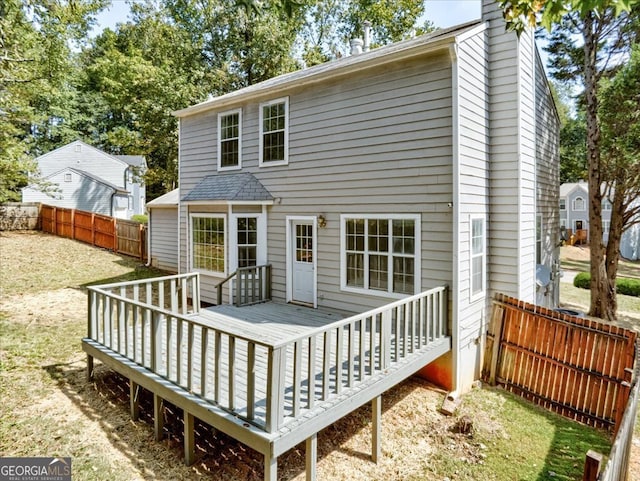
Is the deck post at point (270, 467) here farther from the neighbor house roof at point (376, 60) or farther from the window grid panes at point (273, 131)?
the window grid panes at point (273, 131)

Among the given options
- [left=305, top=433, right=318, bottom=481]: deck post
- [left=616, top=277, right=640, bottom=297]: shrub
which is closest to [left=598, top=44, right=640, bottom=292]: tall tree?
[left=616, top=277, right=640, bottom=297]: shrub

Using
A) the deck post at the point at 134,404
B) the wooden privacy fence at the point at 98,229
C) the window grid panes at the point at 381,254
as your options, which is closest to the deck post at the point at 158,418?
the deck post at the point at 134,404

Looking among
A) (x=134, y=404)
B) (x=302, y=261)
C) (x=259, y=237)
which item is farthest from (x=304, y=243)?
(x=134, y=404)

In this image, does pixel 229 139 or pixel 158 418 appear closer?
pixel 158 418

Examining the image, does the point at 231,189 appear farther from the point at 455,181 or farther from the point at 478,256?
the point at 478,256

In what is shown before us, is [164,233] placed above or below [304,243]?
above

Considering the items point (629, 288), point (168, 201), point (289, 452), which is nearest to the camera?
point (289, 452)

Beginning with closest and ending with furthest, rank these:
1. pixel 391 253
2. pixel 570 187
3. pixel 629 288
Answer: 1. pixel 391 253
2. pixel 629 288
3. pixel 570 187

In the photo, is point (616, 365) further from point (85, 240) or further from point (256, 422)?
point (85, 240)

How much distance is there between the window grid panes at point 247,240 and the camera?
32.3ft

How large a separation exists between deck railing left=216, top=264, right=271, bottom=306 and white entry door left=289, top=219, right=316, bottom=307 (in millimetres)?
699

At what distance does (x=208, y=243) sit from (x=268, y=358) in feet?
23.9

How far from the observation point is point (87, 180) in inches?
1098

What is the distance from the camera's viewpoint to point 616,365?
5977 millimetres
